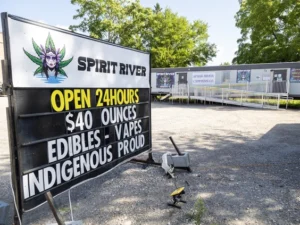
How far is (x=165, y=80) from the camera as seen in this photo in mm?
24969

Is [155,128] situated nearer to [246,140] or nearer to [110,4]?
[246,140]

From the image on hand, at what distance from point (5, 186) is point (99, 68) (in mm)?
2731

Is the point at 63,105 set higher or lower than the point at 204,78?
lower

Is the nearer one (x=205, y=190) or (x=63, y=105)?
(x=63, y=105)

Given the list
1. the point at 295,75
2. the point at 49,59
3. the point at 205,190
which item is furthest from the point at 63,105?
the point at 295,75

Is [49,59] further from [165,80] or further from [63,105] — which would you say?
[165,80]

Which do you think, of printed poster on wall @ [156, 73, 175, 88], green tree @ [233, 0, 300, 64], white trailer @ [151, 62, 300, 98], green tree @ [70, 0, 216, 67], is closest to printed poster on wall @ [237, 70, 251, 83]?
white trailer @ [151, 62, 300, 98]

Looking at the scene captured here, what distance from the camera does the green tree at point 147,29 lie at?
111 feet

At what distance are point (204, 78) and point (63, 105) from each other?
20360 mm

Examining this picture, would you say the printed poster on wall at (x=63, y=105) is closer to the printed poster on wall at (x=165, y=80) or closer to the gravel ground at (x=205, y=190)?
the gravel ground at (x=205, y=190)

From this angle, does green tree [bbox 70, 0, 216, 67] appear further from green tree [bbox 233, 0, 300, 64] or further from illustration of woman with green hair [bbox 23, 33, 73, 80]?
illustration of woman with green hair [bbox 23, 33, 73, 80]

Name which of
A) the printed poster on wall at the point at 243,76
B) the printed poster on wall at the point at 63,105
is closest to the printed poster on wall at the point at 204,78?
the printed poster on wall at the point at 243,76

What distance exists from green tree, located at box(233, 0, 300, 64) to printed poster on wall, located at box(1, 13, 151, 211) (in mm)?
24869

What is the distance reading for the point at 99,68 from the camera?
11.9 ft
